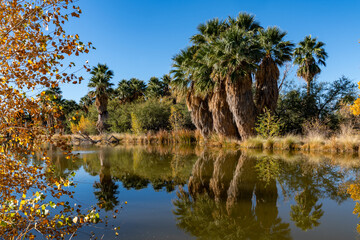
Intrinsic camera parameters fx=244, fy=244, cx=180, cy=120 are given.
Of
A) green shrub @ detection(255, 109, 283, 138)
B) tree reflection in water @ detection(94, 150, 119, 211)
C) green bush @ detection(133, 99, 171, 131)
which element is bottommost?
tree reflection in water @ detection(94, 150, 119, 211)

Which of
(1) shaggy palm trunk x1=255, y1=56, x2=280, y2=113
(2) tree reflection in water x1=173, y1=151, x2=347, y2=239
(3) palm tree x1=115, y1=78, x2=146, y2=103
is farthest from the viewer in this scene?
(3) palm tree x1=115, y1=78, x2=146, y2=103

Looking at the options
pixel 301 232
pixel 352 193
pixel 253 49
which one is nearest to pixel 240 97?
pixel 253 49

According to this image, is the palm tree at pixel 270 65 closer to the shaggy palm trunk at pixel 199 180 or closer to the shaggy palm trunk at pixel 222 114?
the shaggy palm trunk at pixel 222 114

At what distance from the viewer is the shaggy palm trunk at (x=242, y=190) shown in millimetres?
4957

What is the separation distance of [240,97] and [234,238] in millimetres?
15168

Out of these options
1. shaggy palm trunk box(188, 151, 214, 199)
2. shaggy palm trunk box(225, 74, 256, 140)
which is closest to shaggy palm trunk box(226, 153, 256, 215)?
shaggy palm trunk box(188, 151, 214, 199)

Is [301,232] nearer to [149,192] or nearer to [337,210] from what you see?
[337,210]

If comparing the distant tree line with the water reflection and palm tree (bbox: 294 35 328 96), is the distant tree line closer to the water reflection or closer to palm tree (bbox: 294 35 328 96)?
palm tree (bbox: 294 35 328 96)

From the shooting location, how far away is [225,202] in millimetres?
5238

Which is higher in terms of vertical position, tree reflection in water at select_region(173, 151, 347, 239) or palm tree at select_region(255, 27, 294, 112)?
palm tree at select_region(255, 27, 294, 112)

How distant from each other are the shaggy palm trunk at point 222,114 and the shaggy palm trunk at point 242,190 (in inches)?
421

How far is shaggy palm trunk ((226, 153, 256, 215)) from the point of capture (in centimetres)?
A: 496

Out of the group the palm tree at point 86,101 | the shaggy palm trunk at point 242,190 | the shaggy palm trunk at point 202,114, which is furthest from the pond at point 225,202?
the palm tree at point 86,101

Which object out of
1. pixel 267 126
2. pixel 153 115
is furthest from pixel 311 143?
pixel 153 115
